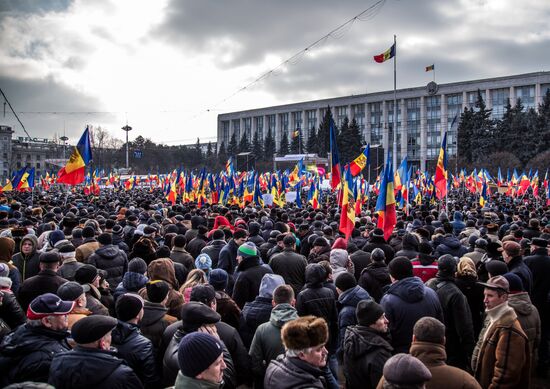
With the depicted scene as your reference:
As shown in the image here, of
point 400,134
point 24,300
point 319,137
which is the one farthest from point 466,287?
point 400,134

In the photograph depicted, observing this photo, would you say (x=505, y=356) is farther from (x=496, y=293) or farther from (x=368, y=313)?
(x=368, y=313)

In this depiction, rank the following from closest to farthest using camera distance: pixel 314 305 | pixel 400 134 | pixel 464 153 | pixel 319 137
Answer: pixel 314 305, pixel 464 153, pixel 319 137, pixel 400 134

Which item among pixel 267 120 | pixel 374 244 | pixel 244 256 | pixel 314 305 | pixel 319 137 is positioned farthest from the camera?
pixel 267 120

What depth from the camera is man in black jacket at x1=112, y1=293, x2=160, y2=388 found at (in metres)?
3.58

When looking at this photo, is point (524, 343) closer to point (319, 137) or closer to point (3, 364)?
point (3, 364)

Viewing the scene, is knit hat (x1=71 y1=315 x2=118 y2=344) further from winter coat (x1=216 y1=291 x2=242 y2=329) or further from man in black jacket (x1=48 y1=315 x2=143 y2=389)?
winter coat (x1=216 y1=291 x2=242 y2=329)

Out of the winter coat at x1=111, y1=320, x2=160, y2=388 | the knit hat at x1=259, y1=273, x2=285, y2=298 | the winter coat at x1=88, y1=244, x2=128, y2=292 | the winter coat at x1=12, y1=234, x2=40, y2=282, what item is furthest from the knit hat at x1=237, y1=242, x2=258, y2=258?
the winter coat at x1=12, y1=234, x2=40, y2=282

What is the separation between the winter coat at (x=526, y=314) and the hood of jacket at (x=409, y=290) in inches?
39.3

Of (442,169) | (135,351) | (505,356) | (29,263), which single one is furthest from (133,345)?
(442,169)

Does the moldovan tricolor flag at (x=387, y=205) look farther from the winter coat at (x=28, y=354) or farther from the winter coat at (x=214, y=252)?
the winter coat at (x=28, y=354)

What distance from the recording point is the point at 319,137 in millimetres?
74688

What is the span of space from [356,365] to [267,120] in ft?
366

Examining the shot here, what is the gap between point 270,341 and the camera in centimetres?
401

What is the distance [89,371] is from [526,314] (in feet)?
13.7
